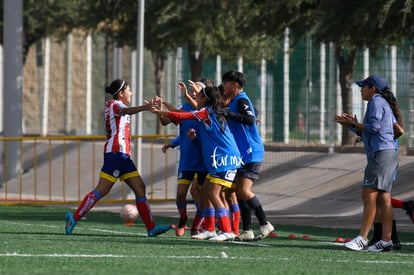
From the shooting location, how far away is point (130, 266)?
11.7 m

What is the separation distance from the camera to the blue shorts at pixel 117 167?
1612 cm

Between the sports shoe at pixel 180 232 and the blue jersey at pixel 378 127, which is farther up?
the blue jersey at pixel 378 127

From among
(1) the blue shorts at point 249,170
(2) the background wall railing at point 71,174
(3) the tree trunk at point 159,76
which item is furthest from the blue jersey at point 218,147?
(3) the tree trunk at point 159,76

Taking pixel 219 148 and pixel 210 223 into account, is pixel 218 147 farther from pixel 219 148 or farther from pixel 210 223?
pixel 210 223

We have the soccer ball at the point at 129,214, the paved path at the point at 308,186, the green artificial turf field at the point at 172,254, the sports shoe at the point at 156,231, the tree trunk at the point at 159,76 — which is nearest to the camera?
the green artificial turf field at the point at 172,254

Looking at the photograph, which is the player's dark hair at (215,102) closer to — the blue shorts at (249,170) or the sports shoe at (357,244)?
the blue shorts at (249,170)

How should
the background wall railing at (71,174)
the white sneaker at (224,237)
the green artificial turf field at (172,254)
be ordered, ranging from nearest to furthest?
the green artificial turf field at (172,254) < the white sneaker at (224,237) < the background wall railing at (71,174)

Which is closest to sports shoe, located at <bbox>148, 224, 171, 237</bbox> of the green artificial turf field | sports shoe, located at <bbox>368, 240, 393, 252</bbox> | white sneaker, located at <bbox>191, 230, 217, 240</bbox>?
the green artificial turf field

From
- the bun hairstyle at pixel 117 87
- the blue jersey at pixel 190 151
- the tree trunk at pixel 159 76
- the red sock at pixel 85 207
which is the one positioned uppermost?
the tree trunk at pixel 159 76

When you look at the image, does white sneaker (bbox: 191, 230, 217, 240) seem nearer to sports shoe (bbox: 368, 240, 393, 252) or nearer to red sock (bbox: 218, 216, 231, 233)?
red sock (bbox: 218, 216, 231, 233)

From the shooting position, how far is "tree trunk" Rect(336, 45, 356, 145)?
28.5m

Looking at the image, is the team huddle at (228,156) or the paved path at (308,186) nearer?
the team huddle at (228,156)

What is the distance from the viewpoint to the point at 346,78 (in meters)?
29.8

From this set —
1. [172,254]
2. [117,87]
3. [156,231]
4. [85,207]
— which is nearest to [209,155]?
[156,231]
